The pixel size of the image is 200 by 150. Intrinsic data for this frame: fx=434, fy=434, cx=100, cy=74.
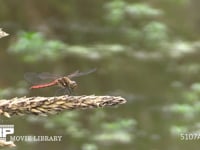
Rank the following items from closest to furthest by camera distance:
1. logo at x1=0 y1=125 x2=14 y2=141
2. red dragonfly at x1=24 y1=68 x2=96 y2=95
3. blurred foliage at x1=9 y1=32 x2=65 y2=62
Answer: red dragonfly at x1=24 y1=68 x2=96 y2=95 < logo at x1=0 y1=125 x2=14 y2=141 < blurred foliage at x1=9 y1=32 x2=65 y2=62

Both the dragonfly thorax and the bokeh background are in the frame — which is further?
the bokeh background

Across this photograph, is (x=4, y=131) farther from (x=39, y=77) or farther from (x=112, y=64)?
(x=112, y=64)

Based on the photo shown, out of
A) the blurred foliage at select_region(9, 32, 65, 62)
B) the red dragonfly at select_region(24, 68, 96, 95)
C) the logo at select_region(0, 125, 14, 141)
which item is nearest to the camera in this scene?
the red dragonfly at select_region(24, 68, 96, 95)

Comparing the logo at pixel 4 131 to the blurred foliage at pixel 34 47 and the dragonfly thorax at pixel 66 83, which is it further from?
the blurred foliage at pixel 34 47

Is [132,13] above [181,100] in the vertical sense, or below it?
above

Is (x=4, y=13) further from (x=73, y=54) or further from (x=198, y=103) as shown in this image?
(x=198, y=103)

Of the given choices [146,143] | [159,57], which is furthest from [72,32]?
[146,143]

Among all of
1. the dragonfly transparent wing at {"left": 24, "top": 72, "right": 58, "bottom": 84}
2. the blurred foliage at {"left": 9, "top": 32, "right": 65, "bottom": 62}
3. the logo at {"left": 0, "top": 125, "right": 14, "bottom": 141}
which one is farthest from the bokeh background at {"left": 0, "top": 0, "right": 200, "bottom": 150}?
the dragonfly transparent wing at {"left": 24, "top": 72, "right": 58, "bottom": 84}

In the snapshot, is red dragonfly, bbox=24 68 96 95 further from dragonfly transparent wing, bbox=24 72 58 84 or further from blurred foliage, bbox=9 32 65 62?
blurred foliage, bbox=9 32 65 62

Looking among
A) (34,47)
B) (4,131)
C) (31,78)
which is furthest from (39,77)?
(34,47)
